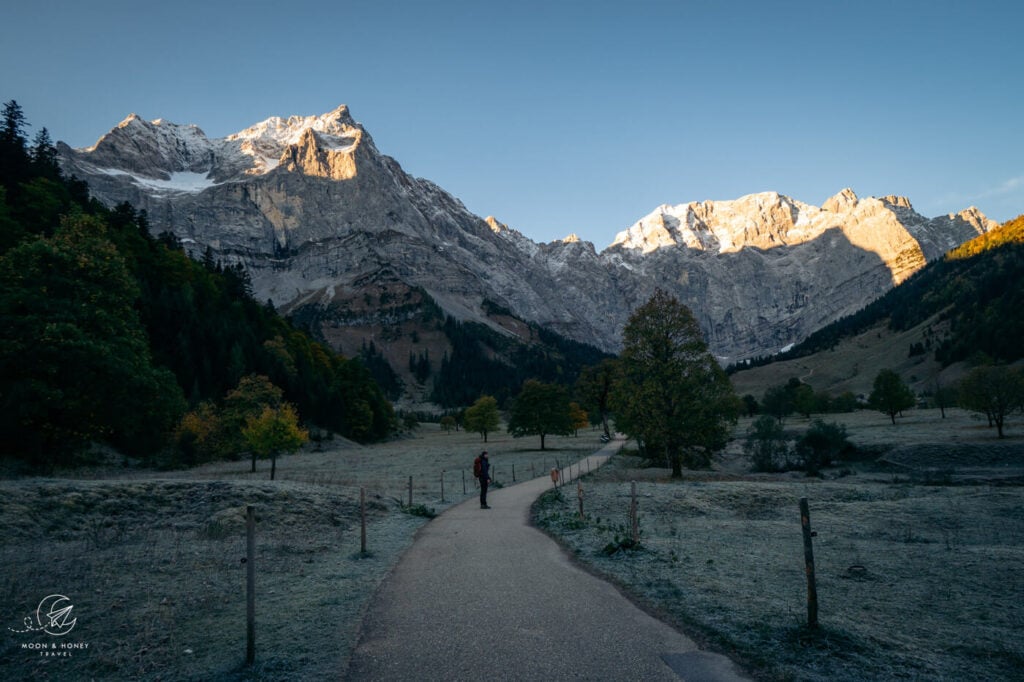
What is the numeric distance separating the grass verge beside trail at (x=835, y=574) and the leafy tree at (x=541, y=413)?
48522 millimetres

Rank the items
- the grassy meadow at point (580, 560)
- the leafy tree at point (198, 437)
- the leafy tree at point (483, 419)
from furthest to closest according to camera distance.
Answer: the leafy tree at point (483, 419) → the leafy tree at point (198, 437) → the grassy meadow at point (580, 560)

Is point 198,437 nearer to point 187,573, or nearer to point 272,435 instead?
point 272,435

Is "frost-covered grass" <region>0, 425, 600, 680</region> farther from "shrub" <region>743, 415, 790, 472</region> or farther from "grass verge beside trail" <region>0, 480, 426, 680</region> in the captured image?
"shrub" <region>743, 415, 790, 472</region>

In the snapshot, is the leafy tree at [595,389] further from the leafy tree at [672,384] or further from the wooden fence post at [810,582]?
the wooden fence post at [810,582]

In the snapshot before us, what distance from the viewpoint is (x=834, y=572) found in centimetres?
1281

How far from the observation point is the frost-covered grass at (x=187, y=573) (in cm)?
761

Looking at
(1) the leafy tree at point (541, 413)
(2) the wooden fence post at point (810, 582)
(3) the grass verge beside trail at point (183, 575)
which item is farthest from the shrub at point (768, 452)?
(2) the wooden fence post at point (810, 582)

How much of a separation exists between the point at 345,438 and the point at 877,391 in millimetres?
84989

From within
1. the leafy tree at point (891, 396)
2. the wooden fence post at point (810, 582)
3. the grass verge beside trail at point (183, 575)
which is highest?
the leafy tree at point (891, 396)

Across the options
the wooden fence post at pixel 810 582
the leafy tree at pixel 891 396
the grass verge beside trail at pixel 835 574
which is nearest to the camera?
the grass verge beside trail at pixel 835 574

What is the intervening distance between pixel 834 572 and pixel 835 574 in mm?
222

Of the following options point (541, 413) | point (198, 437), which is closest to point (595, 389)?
point (541, 413)

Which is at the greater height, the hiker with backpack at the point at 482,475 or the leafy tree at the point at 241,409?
the leafy tree at the point at 241,409

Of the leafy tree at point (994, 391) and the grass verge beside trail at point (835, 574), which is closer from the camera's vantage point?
the grass verge beside trail at point (835, 574)
